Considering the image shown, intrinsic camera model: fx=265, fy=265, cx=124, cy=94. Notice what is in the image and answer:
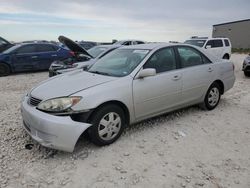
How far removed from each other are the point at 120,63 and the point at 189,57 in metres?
1.47

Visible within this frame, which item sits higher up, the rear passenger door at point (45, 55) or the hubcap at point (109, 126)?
the rear passenger door at point (45, 55)

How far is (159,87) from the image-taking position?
4.48 m

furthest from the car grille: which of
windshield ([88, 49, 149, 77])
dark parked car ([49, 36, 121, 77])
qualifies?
dark parked car ([49, 36, 121, 77])

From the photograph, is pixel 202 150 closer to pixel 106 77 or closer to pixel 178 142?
pixel 178 142

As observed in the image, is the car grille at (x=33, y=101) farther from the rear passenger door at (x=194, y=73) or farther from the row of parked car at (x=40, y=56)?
the row of parked car at (x=40, y=56)

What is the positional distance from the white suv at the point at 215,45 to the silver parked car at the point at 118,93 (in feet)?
29.4

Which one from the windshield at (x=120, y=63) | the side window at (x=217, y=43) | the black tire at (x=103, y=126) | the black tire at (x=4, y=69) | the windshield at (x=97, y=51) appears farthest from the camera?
the side window at (x=217, y=43)

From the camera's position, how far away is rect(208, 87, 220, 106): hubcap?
18.5 feet

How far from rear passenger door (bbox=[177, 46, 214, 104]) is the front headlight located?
225cm

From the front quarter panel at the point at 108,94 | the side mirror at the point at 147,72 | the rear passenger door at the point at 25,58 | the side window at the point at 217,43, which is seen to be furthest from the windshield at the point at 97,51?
the side window at the point at 217,43

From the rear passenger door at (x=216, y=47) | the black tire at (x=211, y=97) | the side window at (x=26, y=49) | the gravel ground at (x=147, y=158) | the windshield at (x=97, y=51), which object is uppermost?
the side window at (x=26, y=49)

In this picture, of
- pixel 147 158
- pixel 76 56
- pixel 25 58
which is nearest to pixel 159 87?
pixel 147 158

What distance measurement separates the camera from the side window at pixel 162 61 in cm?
455

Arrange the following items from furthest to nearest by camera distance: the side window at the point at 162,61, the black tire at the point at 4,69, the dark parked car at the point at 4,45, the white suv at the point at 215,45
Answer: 1. the white suv at the point at 215,45
2. the dark parked car at the point at 4,45
3. the black tire at the point at 4,69
4. the side window at the point at 162,61
